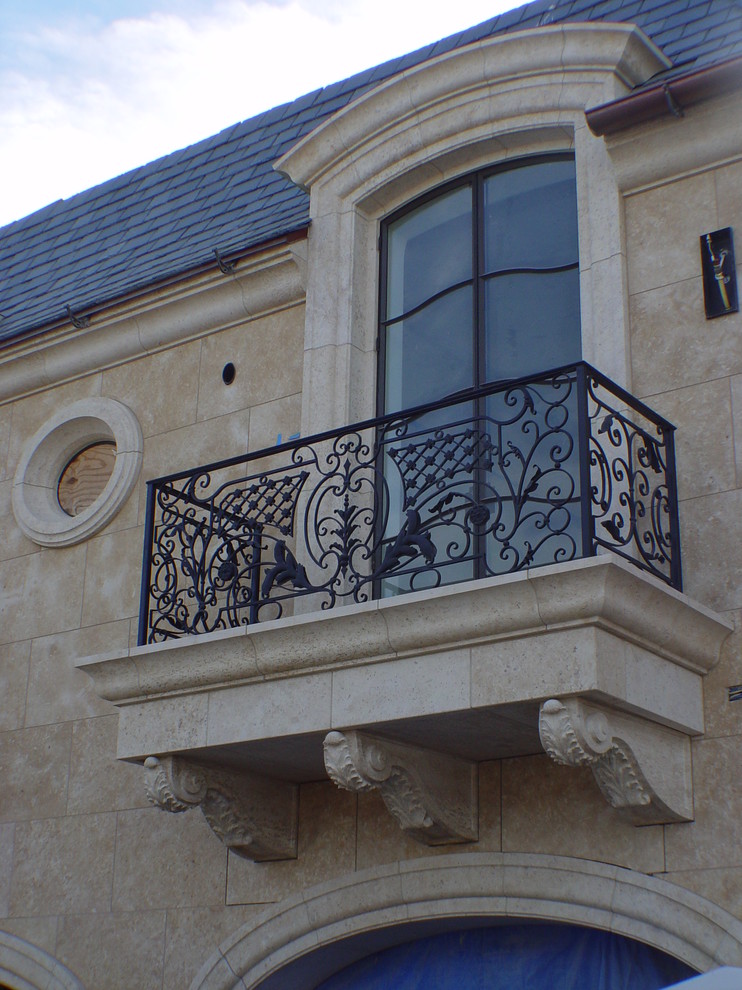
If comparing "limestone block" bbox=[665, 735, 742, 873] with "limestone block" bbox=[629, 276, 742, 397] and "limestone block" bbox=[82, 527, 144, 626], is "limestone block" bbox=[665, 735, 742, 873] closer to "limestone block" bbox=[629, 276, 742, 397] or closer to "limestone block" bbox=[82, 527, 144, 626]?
"limestone block" bbox=[629, 276, 742, 397]

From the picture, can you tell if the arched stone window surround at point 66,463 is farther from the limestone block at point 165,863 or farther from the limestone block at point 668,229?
the limestone block at point 668,229

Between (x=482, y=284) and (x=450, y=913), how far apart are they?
3884 millimetres

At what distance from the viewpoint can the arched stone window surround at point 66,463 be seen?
33.0ft

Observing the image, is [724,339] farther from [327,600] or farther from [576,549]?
[327,600]

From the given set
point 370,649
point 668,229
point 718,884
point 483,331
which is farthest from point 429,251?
point 718,884

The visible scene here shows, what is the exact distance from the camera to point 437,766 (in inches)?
300

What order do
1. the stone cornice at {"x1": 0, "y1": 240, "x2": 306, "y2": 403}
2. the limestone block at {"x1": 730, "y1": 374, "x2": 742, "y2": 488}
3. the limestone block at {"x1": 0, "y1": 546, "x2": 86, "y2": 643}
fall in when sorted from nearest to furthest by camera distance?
1. the limestone block at {"x1": 730, "y1": 374, "x2": 742, "y2": 488}
2. the stone cornice at {"x1": 0, "y1": 240, "x2": 306, "y2": 403}
3. the limestone block at {"x1": 0, "y1": 546, "x2": 86, "y2": 643}

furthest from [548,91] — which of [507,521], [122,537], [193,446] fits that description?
[122,537]

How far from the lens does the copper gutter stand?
7.88m

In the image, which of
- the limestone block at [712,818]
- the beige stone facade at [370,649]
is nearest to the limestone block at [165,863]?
the beige stone facade at [370,649]

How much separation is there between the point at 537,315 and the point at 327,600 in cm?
221

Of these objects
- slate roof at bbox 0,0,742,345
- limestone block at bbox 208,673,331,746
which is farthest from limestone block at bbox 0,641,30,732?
limestone block at bbox 208,673,331,746

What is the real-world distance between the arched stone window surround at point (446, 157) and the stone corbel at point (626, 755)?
210 cm

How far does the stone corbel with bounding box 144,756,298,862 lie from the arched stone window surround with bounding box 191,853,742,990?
0.36m
